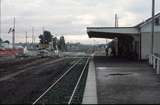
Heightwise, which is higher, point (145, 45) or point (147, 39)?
point (147, 39)

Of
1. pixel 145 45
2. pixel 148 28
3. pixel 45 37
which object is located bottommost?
pixel 145 45

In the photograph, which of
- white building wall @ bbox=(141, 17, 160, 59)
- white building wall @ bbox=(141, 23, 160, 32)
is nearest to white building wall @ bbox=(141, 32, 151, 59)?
white building wall @ bbox=(141, 17, 160, 59)

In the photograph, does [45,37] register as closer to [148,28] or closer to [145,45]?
[148,28]

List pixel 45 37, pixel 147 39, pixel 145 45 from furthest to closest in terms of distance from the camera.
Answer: pixel 45 37 < pixel 147 39 < pixel 145 45

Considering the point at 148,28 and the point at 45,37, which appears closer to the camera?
the point at 148,28

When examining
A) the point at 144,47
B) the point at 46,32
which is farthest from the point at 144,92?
the point at 46,32

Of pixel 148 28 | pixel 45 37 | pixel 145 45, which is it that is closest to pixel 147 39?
pixel 145 45

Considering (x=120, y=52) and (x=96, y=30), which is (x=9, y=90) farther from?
(x=120, y=52)

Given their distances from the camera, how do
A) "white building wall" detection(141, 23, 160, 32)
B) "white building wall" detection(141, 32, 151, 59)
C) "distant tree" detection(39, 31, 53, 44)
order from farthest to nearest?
"distant tree" detection(39, 31, 53, 44)
"white building wall" detection(141, 23, 160, 32)
"white building wall" detection(141, 32, 151, 59)

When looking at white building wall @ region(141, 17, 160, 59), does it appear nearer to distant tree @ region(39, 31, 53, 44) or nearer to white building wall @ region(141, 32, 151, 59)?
white building wall @ region(141, 32, 151, 59)

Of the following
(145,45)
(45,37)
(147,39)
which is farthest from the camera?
(45,37)

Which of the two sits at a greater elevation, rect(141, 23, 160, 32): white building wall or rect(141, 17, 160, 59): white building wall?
rect(141, 23, 160, 32): white building wall

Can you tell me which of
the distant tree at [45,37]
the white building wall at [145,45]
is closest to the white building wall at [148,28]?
the white building wall at [145,45]

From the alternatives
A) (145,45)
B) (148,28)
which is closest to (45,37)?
(148,28)
